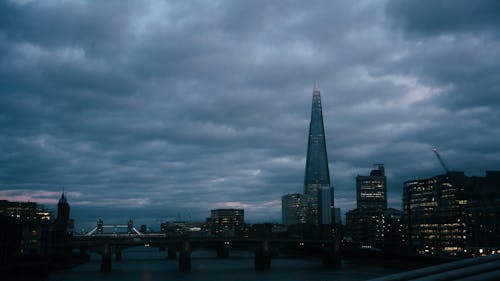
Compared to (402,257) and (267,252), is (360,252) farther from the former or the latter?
(267,252)

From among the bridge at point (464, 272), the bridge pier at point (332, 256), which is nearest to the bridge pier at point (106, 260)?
the bridge pier at point (332, 256)

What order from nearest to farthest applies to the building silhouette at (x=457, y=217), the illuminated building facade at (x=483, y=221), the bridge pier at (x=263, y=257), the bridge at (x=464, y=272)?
the bridge at (x=464, y=272)
the bridge pier at (x=263, y=257)
the illuminated building facade at (x=483, y=221)
the building silhouette at (x=457, y=217)

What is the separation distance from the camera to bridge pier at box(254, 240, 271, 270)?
121 meters

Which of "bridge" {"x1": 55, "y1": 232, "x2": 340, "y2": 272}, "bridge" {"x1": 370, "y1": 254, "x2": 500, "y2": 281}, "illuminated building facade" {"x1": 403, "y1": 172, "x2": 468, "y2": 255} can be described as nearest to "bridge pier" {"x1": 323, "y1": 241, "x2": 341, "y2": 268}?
"bridge" {"x1": 55, "y1": 232, "x2": 340, "y2": 272}

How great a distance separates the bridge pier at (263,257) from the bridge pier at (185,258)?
16.4 m

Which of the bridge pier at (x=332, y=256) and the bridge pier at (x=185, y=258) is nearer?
the bridge pier at (x=185, y=258)

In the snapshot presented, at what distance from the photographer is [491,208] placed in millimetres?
149875

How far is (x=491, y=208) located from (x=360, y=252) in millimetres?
42210

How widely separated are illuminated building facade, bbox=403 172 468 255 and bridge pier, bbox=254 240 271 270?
60619 millimetres

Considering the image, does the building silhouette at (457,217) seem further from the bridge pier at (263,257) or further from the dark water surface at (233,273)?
the bridge pier at (263,257)

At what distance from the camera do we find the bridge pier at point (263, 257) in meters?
121

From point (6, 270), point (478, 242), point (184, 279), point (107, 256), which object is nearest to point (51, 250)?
point (107, 256)

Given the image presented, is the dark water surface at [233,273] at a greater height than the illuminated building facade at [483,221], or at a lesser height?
lesser

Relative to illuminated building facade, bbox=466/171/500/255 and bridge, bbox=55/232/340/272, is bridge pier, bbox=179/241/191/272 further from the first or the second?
illuminated building facade, bbox=466/171/500/255
